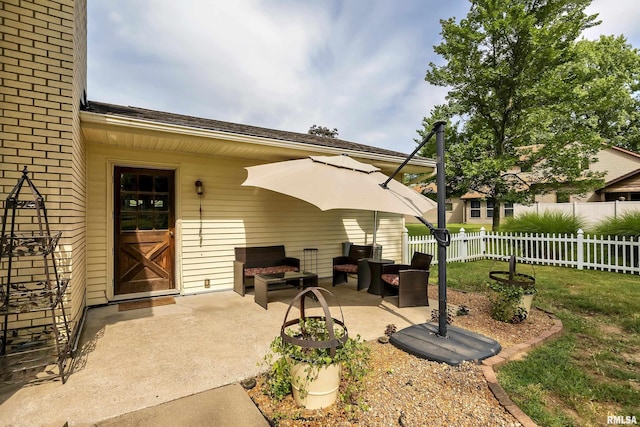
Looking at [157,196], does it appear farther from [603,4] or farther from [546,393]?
[603,4]

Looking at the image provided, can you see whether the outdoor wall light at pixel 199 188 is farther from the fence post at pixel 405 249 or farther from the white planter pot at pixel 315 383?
the fence post at pixel 405 249

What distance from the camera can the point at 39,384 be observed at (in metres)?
2.54

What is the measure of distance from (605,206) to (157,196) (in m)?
17.8

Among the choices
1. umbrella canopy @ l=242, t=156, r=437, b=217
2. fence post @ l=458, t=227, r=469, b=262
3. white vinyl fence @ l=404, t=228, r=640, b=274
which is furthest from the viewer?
fence post @ l=458, t=227, r=469, b=262

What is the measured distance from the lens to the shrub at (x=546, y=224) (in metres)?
9.46

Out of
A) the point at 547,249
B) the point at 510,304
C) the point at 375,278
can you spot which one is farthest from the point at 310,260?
the point at 547,249

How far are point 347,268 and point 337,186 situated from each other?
2.91 meters

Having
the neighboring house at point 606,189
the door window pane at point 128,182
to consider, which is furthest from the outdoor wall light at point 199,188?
the neighboring house at point 606,189

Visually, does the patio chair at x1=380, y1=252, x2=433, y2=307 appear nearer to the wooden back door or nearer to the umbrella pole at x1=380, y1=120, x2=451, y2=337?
the umbrella pole at x1=380, y1=120, x2=451, y2=337

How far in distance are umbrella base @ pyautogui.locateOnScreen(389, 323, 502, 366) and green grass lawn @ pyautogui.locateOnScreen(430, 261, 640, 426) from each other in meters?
0.27

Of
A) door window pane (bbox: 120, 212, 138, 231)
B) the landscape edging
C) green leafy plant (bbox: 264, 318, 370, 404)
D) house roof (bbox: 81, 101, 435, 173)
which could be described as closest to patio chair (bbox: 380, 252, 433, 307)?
the landscape edging

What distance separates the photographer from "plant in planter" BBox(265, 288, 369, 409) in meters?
2.13

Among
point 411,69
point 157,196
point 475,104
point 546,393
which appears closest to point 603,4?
point 475,104

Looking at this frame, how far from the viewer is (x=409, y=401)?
2.34 metres
